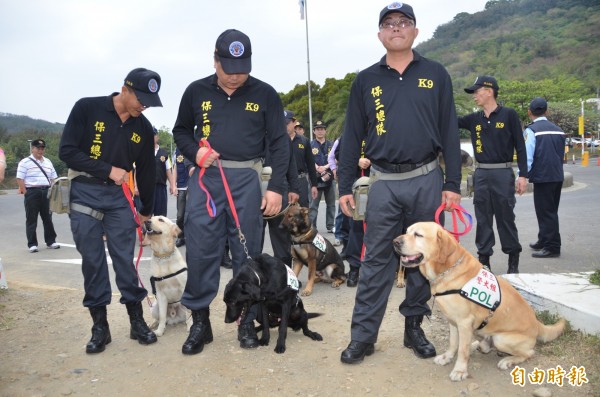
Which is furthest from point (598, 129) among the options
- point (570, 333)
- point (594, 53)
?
point (570, 333)

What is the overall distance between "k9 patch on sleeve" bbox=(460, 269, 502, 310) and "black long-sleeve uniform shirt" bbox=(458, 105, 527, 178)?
2.79 m

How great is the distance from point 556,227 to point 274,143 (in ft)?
16.3

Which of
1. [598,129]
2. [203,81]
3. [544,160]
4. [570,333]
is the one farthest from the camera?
[598,129]

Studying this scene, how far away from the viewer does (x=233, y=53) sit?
3801 millimetres

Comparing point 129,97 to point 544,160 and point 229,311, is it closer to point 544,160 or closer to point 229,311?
point 229,311

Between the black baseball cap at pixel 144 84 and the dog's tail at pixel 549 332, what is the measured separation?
3.48 m

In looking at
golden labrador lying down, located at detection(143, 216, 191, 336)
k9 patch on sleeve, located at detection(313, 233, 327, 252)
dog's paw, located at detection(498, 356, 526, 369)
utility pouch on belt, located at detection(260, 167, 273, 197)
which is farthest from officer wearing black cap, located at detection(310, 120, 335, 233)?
dog's paw, located at detection(498, 356, 526, 369)

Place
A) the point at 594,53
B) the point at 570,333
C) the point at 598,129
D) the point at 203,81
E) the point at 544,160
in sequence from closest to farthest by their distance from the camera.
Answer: the point at 570,333
the point at 203,81
the point at 544,160
the point at 598,129
the point at 594,53

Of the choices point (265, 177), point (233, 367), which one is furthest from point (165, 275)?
point (265, 177)

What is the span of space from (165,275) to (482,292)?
9.21 feet

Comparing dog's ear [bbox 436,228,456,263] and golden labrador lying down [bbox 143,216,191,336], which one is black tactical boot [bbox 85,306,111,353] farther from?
dog's ear [bbox 436,228,456,263]

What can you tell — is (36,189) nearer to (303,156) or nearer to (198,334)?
(303,156)

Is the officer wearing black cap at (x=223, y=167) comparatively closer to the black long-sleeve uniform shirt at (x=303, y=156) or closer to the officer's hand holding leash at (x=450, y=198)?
the officer's hand holding leash at (x=450, y=198)

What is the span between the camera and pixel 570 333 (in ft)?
12.5
